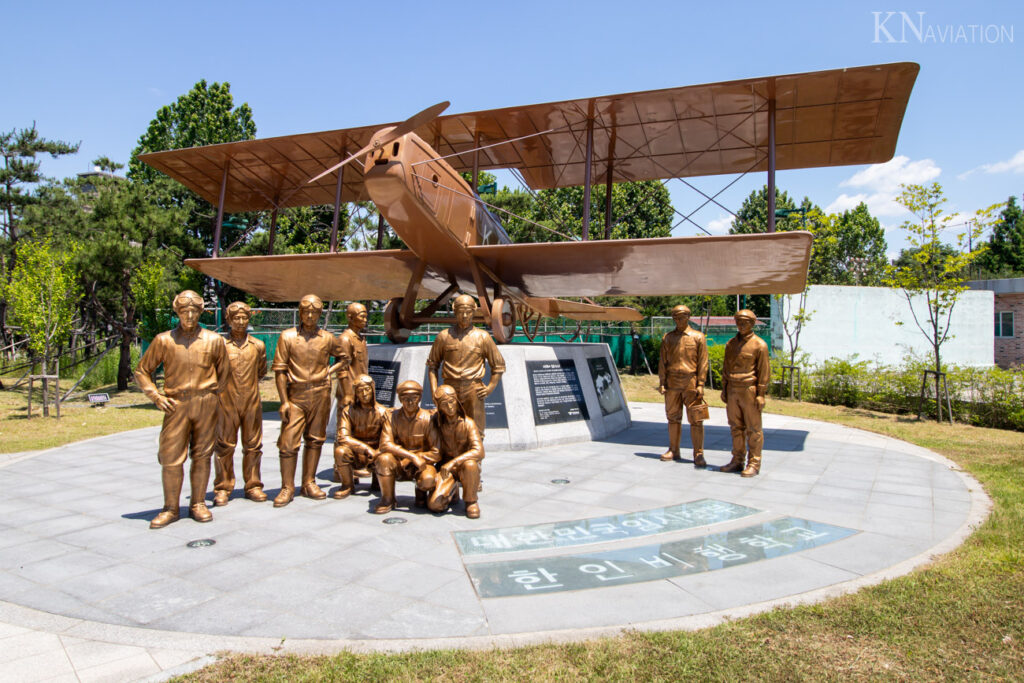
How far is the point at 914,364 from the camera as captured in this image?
1591 cm

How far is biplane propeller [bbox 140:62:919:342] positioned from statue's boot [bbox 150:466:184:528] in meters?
4.23

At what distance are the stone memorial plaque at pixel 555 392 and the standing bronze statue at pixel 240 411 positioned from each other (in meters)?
4.58

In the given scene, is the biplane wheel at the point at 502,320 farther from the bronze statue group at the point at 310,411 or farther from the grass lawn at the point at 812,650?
the grass lawn at the point at 812,650

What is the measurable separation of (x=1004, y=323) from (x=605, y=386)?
29768mm

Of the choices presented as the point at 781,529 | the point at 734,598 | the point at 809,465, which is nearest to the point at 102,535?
the point at 734,598

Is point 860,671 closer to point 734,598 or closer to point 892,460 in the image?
point 734,598

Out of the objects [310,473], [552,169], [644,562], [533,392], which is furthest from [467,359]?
[552,169]

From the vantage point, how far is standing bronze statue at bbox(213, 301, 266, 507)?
584 cm

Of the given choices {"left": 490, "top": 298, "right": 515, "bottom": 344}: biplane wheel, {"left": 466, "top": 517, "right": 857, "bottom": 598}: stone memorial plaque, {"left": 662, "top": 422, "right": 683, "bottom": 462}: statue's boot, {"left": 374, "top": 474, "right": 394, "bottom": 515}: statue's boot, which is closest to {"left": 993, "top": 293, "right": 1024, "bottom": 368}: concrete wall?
{"left": 662, "top": 422, "right": 683, "bottom": 462}: statue's boot

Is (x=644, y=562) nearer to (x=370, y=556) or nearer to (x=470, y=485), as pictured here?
(x=470, y=485)

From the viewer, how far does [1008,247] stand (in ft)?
160

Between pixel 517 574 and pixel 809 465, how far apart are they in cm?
599

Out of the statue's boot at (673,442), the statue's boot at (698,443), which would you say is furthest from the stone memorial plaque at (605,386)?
the statue's boot at (698,443)

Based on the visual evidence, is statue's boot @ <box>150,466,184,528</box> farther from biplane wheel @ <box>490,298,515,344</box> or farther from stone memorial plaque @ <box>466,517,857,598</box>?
biplane wheel @ <box>490,298,515,344</box>
